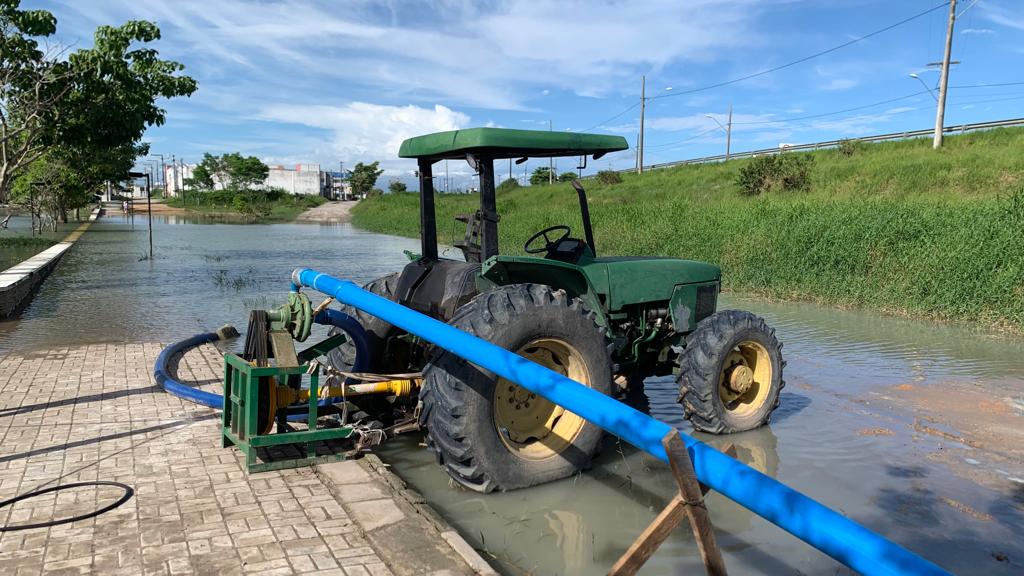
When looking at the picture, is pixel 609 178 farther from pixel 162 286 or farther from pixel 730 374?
pixel 730 374

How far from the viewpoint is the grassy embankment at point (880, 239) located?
34.8 ft

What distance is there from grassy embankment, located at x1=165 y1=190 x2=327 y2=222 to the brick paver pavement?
189ft

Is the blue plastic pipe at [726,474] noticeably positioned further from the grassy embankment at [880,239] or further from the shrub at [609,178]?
the shrub at [609,178]

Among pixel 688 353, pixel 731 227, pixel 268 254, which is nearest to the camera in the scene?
pixel 688 353

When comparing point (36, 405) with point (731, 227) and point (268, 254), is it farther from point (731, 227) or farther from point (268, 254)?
point (268, 254)

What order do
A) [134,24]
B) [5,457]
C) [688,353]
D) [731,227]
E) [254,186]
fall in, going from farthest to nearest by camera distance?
[254,186] < [731,227] < [134,24] < [688,353] < [5,457]

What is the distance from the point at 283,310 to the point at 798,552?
322cm

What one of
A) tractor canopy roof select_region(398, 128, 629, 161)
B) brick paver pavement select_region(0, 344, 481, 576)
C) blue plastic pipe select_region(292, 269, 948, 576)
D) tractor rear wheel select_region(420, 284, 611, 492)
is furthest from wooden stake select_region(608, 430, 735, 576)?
tractor canopy roof select_region(398, 128, 629, 161)

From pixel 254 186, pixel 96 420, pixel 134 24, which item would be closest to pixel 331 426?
pixel 96 420

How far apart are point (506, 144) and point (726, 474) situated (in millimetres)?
2599

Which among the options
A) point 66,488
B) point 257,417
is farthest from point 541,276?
point 66,488

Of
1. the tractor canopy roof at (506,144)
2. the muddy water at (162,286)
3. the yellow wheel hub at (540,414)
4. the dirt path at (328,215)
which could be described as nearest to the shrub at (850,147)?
the muddy water at (162,286)

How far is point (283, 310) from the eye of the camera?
4.64 meters

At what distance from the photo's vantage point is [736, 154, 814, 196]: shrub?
1094 inches
